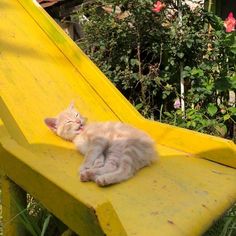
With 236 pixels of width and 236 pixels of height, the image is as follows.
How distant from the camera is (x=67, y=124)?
7.76ft

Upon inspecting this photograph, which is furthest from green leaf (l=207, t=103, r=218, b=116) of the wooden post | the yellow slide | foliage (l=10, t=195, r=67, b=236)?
the wooden post

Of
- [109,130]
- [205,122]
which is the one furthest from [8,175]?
[205,122]

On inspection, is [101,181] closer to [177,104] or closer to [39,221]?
[39,221]

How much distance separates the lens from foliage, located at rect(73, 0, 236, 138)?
3.74 metres

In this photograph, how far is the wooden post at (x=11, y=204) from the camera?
1.86 metres

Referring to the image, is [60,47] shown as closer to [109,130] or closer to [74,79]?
[74,79]

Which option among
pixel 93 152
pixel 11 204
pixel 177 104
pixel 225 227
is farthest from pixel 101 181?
pixel 177 104

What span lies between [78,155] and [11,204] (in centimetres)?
51

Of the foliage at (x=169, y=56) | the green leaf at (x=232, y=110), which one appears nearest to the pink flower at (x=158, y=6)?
the foliage at (x=169, y=56)

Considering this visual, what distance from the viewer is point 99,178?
72.8 inches

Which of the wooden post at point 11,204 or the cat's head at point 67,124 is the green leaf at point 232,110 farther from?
the wooden post at point 11,204

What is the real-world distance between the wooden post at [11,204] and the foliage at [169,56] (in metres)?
2.07

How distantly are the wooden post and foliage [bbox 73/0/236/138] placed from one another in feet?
6.80

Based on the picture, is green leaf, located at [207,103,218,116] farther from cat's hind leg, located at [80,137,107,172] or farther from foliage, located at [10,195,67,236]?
foliage, located at [10,195,67,236]
